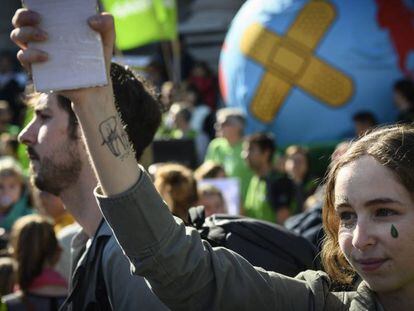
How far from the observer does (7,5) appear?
Result: 20172 millimetres

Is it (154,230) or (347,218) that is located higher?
(154,230)

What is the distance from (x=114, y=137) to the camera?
1973 millimetres

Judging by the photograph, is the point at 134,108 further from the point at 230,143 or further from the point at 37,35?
the point at 230,143

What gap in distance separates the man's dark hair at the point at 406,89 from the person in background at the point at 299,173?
4.13 ft

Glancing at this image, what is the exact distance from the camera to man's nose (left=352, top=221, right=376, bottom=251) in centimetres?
209

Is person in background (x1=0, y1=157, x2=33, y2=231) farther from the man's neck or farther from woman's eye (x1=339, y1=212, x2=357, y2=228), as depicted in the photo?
woman's eye (x1=339, y1=212, x2=357, y2=228)

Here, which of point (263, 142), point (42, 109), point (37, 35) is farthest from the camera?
point (263, 142)

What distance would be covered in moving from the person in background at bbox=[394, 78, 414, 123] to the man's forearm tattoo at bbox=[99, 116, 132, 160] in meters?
6.61

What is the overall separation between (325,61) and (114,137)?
22.6 feet

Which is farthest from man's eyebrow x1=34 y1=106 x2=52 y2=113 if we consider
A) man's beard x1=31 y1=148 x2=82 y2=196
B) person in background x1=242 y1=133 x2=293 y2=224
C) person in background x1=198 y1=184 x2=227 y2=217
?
person in background x1=242 y1=133 x2=293 y2=224

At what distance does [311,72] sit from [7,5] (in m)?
12.9

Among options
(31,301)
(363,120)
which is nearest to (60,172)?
(31,301)

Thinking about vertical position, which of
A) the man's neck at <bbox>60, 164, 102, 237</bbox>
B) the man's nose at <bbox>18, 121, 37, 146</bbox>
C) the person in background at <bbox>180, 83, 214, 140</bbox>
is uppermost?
the man's nose at <bbox>18, 121, 37, 146</bbox>

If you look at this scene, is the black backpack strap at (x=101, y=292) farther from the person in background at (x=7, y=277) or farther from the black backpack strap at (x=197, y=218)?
the person in background at (x=7, y=277)
